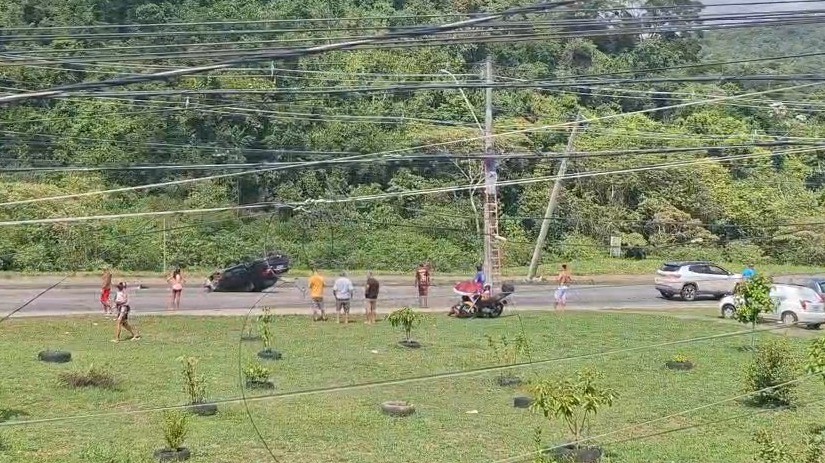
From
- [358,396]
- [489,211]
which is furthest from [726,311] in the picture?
[358,396]

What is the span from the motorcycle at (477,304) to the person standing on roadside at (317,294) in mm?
4209

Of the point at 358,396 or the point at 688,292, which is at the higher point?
the point at 358,396

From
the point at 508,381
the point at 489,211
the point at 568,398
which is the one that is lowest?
the point at 508,381

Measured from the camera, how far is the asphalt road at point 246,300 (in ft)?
98.8

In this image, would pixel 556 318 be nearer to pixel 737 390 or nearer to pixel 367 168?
pixel 737 390

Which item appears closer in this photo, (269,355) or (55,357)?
(55,357)

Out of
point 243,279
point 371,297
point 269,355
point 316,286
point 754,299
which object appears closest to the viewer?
point 269,355

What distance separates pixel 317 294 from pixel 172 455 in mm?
12943

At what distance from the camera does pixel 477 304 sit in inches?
1166

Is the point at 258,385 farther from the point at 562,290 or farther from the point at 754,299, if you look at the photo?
the point at 562,290

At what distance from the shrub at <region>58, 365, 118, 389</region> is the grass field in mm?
290

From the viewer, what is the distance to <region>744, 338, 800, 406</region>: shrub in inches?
688

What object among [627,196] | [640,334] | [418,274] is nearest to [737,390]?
[640,334]

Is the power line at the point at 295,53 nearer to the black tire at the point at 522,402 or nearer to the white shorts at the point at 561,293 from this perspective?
the black tire at the point at 522,402
